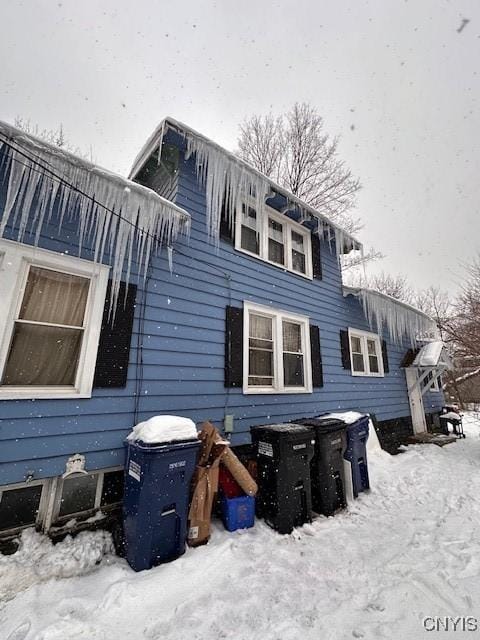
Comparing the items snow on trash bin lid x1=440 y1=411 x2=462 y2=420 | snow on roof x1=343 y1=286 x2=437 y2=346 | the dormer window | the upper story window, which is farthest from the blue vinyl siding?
snow on trash bin lid x1=440 y1=411 x2=462 y2=420

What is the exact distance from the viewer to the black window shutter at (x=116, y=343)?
3.16 meters

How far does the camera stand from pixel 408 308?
7.73 metres

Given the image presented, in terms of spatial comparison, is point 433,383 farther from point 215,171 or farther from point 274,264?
point 215,171

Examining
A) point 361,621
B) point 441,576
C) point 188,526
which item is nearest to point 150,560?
point 188,526

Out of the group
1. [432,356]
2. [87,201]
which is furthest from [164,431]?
[432,356]

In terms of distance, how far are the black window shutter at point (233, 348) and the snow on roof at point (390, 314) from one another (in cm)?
381

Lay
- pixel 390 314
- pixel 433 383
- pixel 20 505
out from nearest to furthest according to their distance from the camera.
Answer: pixel 20 505, pixel 390 314, pixel 433 383

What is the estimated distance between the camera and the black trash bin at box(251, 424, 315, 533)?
9.84 feet

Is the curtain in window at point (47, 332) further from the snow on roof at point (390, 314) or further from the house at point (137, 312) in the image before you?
the snow on roof at point (390, 314)

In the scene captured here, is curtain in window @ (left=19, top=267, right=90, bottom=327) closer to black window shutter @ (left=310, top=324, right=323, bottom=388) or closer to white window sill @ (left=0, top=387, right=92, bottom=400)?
white window sill @ (left=0, top=387, right=92, bottom=400)

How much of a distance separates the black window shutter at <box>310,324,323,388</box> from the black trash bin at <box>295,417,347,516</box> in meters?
1.85

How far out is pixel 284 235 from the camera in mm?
5996

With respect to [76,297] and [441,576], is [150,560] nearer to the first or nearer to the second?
[441,576]

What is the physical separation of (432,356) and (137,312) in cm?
896
